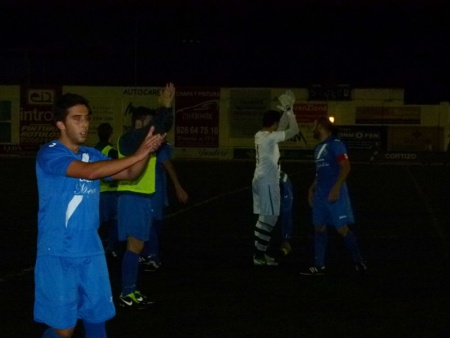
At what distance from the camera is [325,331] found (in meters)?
8.77

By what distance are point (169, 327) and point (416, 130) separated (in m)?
43.9

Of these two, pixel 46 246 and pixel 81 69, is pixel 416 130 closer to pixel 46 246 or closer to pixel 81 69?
pixel 81 69

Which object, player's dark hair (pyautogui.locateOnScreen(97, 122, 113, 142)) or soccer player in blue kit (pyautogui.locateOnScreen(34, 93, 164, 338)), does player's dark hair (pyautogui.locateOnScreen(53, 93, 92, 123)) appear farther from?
player's dark hair (pyautogui.locateOnScreen(97, 122, 113, 142))

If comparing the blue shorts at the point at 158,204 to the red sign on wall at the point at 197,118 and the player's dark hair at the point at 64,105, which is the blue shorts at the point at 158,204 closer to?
the player's dark hair at the point at 64,105

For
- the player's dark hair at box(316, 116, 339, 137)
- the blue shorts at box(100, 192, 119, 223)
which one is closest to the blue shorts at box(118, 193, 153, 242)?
the player's dark hair at box(316, 116, 339, 137)

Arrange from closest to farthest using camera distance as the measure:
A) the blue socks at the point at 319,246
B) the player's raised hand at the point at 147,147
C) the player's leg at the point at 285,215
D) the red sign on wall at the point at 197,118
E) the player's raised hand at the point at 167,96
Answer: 1. the player's raised hand at the point at 147,147
2. the player's raised hand at the point at 167,96
3. the blue socks at the point at 319,246
4. the player's leg at the point at 285,215
5. the red sign on wall at the point at 197,118

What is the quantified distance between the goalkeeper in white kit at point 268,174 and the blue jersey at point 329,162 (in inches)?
29.2

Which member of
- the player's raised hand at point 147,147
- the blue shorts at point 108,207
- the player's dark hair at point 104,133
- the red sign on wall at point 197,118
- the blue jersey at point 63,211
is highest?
the red sign on wall at point 197,118

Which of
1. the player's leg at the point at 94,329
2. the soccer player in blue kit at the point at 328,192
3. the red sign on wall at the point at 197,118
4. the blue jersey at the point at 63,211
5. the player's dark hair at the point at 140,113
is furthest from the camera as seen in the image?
the red sign on wall at the point at 197,118

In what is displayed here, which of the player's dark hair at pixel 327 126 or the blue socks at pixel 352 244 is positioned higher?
the player's dark hair at pixel 327 126

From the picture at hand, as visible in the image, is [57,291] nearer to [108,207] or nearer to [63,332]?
[63,332]

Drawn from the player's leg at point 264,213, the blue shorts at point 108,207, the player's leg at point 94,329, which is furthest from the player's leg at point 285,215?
the player's leg at point 94,329

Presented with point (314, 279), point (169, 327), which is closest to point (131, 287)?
point (169, 327)

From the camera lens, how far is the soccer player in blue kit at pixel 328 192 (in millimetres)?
11742
